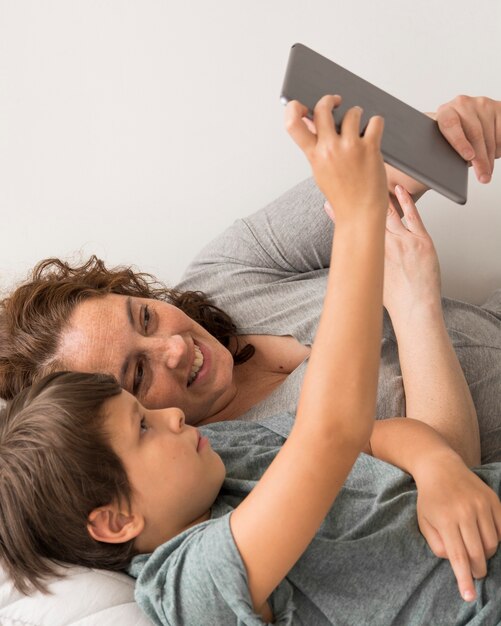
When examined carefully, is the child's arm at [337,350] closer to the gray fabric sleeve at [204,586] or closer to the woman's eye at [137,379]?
the gray fabric sleeve at [204,586]

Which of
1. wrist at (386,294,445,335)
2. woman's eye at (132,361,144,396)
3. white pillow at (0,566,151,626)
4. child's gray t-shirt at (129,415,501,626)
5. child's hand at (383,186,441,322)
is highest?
child's hand at (383,186,441,322)

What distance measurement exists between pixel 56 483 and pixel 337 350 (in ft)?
1.39

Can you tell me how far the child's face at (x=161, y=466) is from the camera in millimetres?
1066

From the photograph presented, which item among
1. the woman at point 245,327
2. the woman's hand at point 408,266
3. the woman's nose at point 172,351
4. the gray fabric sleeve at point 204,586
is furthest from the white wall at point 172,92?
the gray fabric sleeve at point 204,586

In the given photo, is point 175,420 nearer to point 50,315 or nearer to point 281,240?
point 50,315

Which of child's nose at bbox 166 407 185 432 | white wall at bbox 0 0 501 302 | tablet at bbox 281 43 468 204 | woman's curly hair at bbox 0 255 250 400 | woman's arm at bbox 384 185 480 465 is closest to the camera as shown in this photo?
tablet at bbox 281 43 468 204

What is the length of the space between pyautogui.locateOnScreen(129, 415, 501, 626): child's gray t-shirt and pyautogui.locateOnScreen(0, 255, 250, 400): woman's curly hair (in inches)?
17.0

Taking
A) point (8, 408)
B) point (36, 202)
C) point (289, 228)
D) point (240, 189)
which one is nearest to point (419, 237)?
point (289, 228)

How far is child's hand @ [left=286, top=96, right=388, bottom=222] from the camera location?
2.79ft

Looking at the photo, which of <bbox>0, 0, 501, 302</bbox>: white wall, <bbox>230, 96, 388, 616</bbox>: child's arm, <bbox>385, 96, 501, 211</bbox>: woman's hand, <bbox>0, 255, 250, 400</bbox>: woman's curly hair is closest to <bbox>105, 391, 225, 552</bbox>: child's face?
<bbox>230, 96, 388, 616</bbox>: child's arm

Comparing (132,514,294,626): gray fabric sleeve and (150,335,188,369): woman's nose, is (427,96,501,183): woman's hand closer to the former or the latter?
(150,335,188,369): woman's nose

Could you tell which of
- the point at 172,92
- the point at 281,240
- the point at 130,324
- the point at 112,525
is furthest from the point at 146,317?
the point at 172,92

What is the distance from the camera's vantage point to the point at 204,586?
0.95 metres

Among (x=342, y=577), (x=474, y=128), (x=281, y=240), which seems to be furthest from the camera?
(x=281, y=240)
